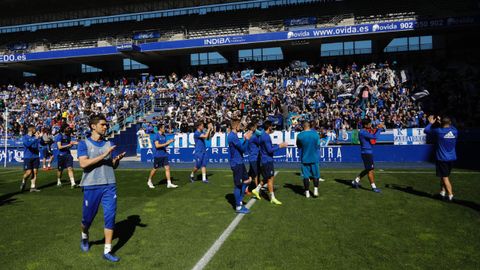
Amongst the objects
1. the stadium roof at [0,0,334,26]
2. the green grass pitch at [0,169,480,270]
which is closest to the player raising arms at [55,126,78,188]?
the green grass pitch at [0,169,480,270]

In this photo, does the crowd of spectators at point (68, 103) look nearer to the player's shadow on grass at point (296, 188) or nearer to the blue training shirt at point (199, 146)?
the blue training shirt at point (199, 146)

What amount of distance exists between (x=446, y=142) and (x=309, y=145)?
341 cm

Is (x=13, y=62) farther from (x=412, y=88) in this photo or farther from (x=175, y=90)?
(x=412, y=88)

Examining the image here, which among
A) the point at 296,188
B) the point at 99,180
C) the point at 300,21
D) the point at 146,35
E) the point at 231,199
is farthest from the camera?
the point at 146,35

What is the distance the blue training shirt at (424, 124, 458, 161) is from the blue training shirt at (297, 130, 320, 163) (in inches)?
119

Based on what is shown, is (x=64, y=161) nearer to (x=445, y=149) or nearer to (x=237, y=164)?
(x=237, y=164)

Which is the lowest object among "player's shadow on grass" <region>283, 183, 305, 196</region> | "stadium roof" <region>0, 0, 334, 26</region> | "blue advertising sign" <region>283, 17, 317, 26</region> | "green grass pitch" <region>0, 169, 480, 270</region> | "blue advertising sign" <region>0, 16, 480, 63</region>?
"green grass pitch" <region>0, 169, 480, 270</region>

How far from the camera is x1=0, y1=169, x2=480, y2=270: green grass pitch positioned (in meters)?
5.32

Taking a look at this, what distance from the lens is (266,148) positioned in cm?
884

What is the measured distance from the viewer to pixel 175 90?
31.2 m

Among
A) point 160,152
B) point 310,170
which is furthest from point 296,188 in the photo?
point 160,152

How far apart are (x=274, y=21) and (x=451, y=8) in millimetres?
15707

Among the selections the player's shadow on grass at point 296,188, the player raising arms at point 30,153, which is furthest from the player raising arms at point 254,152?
the player raising arms at point 30,153

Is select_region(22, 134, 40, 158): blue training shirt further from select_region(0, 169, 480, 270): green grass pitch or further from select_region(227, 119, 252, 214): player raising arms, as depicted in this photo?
select_region(227, 119, 252, 214): player raising arms
